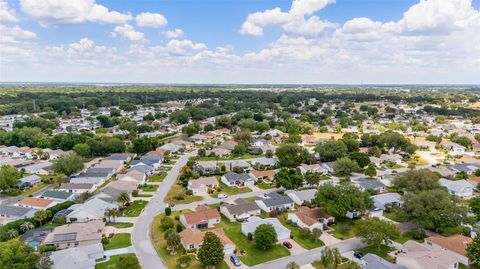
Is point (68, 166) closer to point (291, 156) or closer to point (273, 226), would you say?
point (273, 226)

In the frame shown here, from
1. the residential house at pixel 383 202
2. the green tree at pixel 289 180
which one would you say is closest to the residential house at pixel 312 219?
the residential house at pixel 383 202

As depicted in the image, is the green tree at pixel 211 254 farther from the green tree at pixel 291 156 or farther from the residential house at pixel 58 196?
the green tree at pixel 291 156

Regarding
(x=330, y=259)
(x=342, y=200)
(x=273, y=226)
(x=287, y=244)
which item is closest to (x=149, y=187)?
(x=273, y=226)

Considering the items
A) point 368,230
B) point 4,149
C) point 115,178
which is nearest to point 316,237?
point 368,230

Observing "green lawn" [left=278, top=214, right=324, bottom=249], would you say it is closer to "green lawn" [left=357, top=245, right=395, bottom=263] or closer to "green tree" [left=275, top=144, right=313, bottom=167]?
"green lawn" [left=357, top=245, right=395, bottom=263]

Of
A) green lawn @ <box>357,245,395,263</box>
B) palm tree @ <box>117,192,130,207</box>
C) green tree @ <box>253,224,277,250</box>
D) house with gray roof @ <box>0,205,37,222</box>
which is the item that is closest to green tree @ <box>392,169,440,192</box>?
green lawn @ <box>357,245,395,263</box>

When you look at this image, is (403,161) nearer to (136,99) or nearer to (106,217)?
(106,217)
